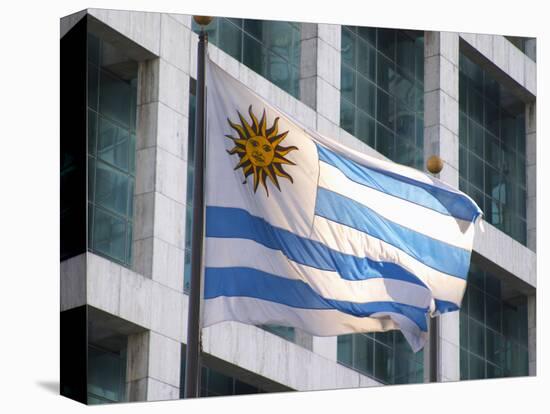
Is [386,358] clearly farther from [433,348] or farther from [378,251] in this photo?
[378,251]

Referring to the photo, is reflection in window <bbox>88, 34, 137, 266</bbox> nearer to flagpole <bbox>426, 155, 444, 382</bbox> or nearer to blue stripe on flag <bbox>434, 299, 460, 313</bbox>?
blue stripe on flag <bbox>434, 299, 460, 313</bbox>

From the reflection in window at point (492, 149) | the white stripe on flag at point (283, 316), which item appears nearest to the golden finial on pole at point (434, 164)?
the reflection in window at point (492, 149)

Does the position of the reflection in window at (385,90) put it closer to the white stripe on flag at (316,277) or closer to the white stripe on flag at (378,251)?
the white stripe on flag at (378,251)

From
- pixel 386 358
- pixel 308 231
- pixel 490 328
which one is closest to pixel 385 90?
pixel 386 358

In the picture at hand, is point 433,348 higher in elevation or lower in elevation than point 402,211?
lower

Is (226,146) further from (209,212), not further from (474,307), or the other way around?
(474,307)

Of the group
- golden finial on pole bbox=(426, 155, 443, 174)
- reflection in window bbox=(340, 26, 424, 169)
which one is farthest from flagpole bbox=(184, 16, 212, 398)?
golden finial on pole bbox=(426, 155, 443, 174)

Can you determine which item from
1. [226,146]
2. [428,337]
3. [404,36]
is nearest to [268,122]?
[226,146]
